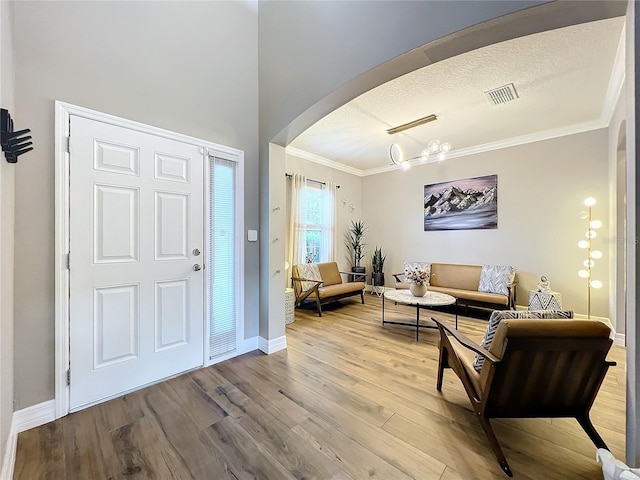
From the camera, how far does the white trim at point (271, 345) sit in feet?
9.32

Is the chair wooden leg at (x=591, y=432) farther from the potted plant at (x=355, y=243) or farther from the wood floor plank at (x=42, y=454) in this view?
the potted plant at (x=355, y=243)

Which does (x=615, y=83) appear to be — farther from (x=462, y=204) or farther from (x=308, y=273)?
(x=308, y=273)

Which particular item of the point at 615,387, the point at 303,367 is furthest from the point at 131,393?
the point at 615,387

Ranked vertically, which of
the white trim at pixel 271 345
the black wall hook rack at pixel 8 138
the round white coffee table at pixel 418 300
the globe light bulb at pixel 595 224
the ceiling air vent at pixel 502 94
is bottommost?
the white trim at pixel 271 345

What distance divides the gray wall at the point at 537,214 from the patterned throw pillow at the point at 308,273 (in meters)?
2.19

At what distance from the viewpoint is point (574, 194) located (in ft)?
12.7

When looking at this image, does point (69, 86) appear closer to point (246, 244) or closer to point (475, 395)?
point (246, 244)

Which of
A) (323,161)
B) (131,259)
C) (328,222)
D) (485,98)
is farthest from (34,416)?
(323,161)

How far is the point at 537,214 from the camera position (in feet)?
13.7

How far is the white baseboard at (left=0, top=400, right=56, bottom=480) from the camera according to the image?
1.44 meters

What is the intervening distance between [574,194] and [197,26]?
17.3ft

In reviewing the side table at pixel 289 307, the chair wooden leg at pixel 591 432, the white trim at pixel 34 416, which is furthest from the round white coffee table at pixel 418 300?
the white trim at pixel 34 416

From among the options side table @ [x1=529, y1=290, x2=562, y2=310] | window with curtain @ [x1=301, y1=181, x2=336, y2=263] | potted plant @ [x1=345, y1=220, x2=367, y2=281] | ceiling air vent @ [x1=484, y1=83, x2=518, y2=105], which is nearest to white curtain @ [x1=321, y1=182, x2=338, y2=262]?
window with curtain @ [x1=301, y1=181, x2=336, y2=263]

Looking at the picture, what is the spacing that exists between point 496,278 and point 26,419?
17.8 feet
